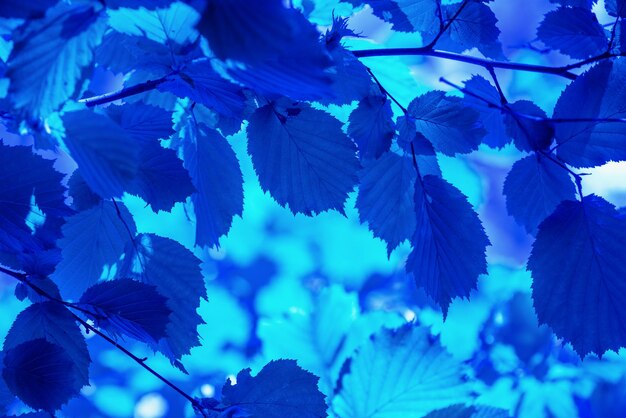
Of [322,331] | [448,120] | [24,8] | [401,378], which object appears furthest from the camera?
[322,331]

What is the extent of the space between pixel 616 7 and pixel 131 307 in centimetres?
38

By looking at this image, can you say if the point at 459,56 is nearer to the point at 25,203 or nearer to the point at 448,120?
the point at 448,120

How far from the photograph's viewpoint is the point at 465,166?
39.9 inches

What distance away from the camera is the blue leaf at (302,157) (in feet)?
1.20

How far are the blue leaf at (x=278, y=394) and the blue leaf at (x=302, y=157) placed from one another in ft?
0.41

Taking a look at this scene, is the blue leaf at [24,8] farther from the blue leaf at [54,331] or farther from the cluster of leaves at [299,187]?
the blue leaf at [54,331]

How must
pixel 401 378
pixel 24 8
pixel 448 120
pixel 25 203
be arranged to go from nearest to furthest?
pixel 24 8, pixel 25 203, pixel 448 120, pixel 401 378

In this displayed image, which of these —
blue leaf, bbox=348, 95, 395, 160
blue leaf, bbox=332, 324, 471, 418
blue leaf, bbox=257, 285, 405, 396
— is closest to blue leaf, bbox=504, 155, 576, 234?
blue leaf, bbox=348, 95, 395, 160

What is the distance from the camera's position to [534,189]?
0.43 metres

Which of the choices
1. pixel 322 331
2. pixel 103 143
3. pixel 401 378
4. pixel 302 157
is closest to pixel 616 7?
pixel 302 157

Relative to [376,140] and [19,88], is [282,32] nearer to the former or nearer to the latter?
[19,88]

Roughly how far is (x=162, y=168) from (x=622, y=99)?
305mm

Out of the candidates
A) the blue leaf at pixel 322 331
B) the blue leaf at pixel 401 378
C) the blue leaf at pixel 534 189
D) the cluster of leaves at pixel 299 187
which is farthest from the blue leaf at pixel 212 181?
the blue leaf at pixel 322 331

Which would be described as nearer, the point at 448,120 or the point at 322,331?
the point at 448,120
